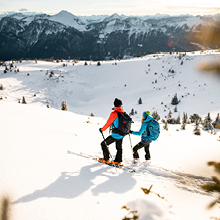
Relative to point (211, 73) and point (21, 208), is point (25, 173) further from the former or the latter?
point (211, 73)

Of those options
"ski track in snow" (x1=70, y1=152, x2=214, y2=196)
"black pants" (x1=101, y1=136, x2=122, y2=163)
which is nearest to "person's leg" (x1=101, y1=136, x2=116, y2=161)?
"black pants" (x1=101, y1=136, x2=122, y2=163)

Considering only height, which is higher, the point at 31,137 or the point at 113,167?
the point at 31,137

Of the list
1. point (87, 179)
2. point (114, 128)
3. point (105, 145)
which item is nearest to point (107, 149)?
point (105, 145)

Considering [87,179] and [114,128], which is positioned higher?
[114,128]

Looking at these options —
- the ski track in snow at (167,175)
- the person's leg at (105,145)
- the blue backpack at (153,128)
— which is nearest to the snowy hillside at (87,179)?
the ski track in snow at (167,175)

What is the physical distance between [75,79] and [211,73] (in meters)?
36.7

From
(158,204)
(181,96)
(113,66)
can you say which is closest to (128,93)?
(181,96)

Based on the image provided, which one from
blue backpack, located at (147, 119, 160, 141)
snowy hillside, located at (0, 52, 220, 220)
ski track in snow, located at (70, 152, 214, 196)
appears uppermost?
blue backpack, located at (147, 119, 160, 141)

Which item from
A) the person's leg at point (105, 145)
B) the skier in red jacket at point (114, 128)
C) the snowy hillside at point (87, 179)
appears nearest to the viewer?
the snowy hillside at point (87, 179)

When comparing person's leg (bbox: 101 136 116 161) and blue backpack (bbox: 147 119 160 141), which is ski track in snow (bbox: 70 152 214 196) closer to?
person's leg (bbox: 101 136 116 161)

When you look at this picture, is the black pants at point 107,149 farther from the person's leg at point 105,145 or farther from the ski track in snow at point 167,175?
the ski track in snow at point 167,175

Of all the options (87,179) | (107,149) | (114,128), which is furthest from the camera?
(107,149)

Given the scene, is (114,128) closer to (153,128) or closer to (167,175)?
(153,128)

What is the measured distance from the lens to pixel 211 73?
37.0 m
